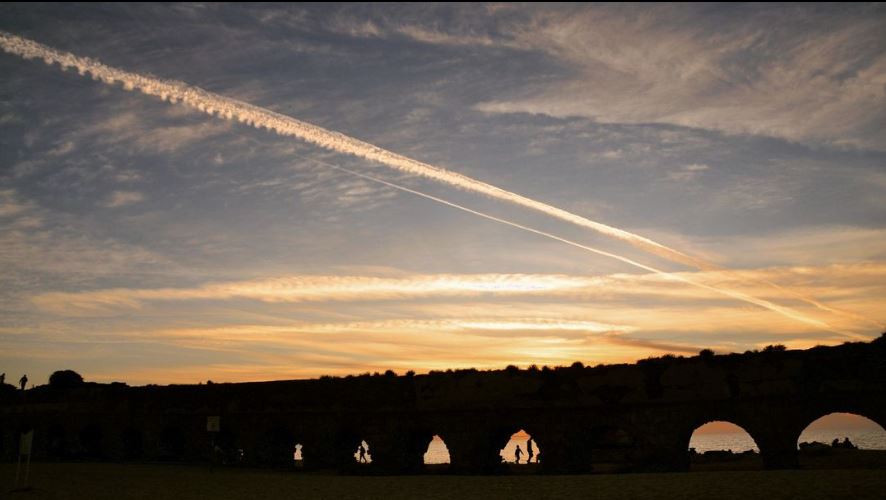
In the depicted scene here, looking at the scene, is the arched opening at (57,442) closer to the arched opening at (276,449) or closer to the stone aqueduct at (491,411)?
the stone aqueduct at (491,411)

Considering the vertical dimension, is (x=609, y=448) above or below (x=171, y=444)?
above

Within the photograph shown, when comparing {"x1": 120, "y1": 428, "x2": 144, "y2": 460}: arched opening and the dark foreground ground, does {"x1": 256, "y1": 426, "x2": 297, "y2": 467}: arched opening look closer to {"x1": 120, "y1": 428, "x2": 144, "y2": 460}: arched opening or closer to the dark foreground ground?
the dark foreground ground

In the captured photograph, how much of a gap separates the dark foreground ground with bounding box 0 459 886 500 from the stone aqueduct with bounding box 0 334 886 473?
2807 mm

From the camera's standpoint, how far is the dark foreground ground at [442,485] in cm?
1711

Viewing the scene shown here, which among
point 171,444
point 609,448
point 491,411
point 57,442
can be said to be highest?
A: point 491,411

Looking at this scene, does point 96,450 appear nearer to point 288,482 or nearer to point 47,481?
point 47,481

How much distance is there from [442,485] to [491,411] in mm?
6629

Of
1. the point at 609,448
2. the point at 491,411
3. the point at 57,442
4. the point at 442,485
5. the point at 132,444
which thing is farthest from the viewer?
the point at 57,442

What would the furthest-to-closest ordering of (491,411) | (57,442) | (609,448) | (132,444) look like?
(57,442) < (132,444) < (609,448) < (491,411)

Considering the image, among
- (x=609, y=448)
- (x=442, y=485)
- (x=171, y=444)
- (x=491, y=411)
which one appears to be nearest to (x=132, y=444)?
(x=171, y=444)

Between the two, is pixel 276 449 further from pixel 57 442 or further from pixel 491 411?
pixel 57 442

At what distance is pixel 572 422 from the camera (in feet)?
90.2

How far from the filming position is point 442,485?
23.0 metres

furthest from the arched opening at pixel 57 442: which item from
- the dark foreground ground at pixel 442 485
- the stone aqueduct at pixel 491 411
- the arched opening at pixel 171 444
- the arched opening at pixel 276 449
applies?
the arched opening at pixel 276 449
